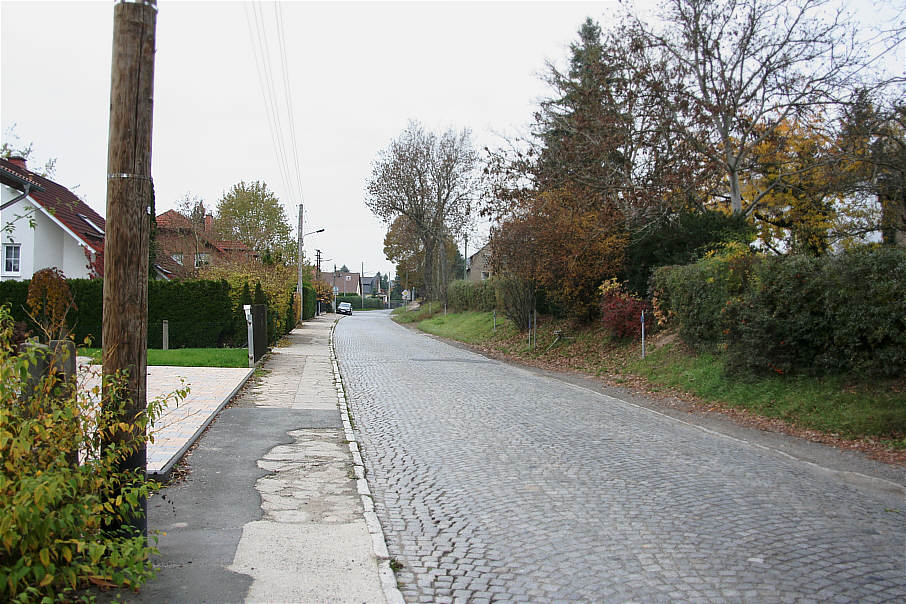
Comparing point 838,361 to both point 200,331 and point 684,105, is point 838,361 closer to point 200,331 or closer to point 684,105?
point 684,105

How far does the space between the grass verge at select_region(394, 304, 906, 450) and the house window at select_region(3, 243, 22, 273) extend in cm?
2448

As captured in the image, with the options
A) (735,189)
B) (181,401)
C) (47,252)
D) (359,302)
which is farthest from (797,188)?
(359,302)

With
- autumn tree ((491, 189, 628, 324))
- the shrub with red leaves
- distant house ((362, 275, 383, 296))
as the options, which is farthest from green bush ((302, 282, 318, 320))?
distant house ((362, 275, 383, 296))

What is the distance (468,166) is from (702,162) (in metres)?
30.8

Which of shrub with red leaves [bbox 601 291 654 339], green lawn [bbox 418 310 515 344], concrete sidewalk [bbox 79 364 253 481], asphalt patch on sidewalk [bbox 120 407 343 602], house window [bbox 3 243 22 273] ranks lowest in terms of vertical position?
asphalt patch on sidewalk [bbox 120 407 343 602]

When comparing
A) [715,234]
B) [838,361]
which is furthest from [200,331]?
[838,361]

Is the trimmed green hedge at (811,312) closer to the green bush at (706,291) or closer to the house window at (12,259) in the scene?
the green bush at (706,291)

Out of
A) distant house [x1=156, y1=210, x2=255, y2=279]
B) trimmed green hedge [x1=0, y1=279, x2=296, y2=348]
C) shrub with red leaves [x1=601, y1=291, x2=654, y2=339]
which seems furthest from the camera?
distant house [x1=156, y1=210, x2=255, y2=279]

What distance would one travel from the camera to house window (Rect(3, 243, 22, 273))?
3366 cm

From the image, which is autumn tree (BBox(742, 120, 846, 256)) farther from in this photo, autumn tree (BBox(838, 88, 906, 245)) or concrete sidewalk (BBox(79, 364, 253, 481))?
concrete sidewalk (BBox(79, 364, 253, 481))

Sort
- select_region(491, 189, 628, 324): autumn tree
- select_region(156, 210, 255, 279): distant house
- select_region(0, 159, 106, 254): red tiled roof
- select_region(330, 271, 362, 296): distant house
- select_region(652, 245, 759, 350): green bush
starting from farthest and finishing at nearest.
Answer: select_region(330, 271, 362, 296): distant house, select_region(156, 210, 255, 279): distant house, select_region(0, 159, 106, 254): red tiled roof, select_region(491, 189, 628, 324): autumn tree, select_region(652, 245, 759, 350): green bush

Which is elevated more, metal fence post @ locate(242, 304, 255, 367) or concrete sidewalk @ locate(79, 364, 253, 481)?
metal fence post @ locate(242, 304, 255, 367)

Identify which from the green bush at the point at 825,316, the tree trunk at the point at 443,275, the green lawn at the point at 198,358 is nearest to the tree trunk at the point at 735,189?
the green bush at the point at 825,316

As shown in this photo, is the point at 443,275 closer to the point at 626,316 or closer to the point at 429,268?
the point at 429,268
